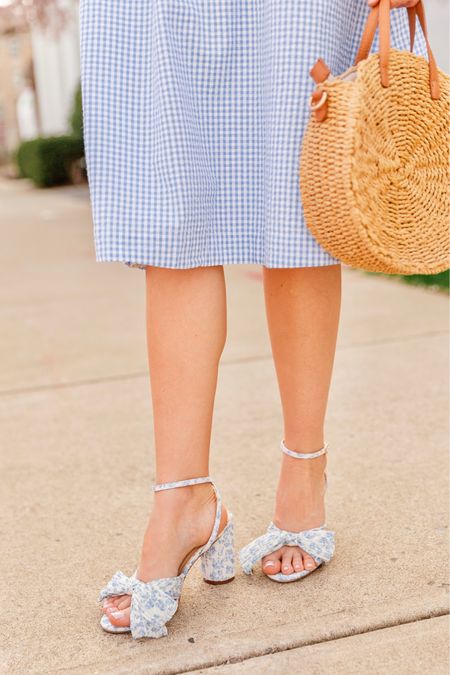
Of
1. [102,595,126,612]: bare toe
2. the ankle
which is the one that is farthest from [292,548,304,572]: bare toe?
[102,595,126,612]: bare toe

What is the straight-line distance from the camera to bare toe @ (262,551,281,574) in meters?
1.58

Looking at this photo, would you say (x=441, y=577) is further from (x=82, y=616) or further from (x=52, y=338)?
(x=52, y=338)

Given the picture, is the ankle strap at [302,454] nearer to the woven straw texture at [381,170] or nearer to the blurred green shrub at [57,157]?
the woven straw texture at [381,170]

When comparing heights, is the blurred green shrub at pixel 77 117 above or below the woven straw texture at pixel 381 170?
below

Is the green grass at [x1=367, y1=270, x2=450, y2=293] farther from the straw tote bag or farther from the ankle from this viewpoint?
the ankle

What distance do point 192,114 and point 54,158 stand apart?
15.5 m

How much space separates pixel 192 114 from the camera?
4.66 ft

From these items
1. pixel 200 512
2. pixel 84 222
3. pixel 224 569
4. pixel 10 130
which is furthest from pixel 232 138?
pixel 10 130

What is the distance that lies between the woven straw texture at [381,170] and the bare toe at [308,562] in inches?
21.8

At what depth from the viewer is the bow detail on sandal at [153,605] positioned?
141 cm

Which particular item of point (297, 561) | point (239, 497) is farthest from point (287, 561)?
point (239, 497)

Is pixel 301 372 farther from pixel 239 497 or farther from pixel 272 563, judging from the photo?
pixel 239 497

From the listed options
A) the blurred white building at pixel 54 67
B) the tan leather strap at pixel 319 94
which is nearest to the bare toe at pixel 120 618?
the tan leather strap at pixel 319 94

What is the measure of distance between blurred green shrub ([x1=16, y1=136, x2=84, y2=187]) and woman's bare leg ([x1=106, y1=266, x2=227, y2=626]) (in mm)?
15168
